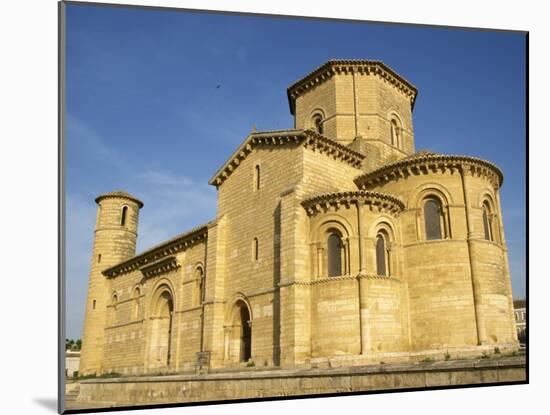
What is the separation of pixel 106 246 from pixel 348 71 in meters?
17.2

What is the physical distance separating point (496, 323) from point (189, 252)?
40.3ft

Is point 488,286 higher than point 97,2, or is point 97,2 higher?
point 97,2

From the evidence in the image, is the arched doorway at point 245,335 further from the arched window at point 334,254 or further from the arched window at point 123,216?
the arched window at point 123,216

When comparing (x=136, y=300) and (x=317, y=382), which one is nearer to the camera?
(x=317, y=382)

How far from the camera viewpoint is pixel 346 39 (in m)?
13.3

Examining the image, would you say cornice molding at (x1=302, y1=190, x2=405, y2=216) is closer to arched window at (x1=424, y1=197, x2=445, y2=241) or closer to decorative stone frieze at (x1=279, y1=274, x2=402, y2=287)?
arched window at (x1=424, y1=197, x2=445, y2=241)

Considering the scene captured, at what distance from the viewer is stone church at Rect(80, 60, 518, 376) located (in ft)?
49.9

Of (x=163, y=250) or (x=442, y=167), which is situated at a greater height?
(x=442, y=167)

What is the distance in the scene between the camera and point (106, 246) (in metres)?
29.6

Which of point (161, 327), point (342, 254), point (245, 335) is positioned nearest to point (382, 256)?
point (342, 254)

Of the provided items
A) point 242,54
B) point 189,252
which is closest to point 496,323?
point 242,54

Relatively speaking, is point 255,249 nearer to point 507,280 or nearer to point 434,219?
point 434,219

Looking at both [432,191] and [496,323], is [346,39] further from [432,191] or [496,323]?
[496,323]

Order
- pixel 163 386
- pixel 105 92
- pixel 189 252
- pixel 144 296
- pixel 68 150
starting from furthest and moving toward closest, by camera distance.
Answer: pixel 144 296 < pixel 189 252 < pixel 163 386 < pixel 105 92 < pixel 68 150
